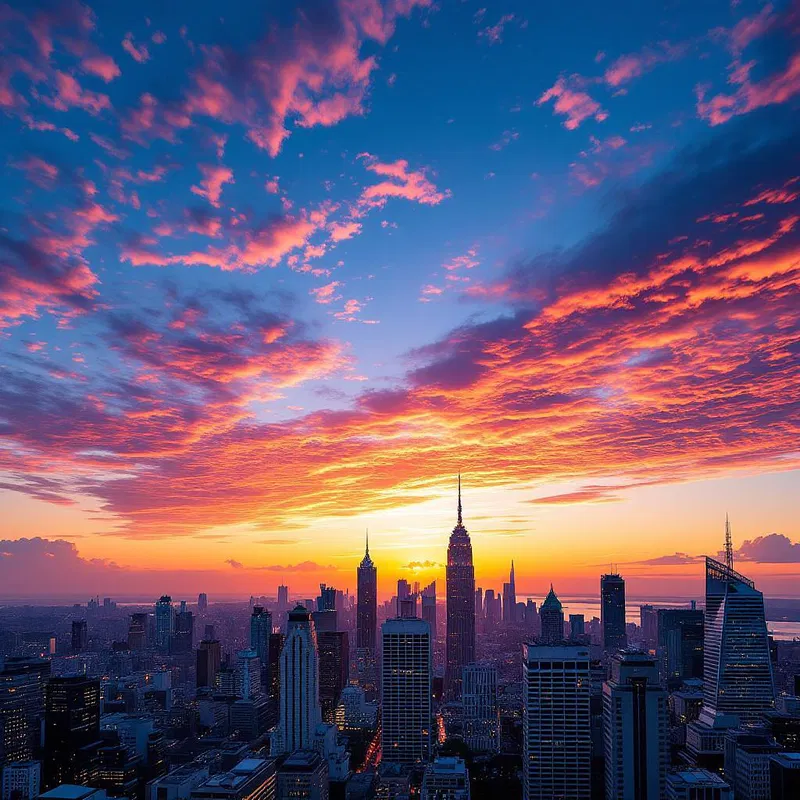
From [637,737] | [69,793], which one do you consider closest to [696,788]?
[637,737]

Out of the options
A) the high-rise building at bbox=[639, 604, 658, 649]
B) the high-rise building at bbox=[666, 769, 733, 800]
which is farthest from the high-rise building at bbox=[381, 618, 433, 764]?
the high-rise building at bbox=[639, 604, 658, 649]

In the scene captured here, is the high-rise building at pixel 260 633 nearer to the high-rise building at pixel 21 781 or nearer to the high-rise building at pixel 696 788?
the high-rise building at pixel 21 781

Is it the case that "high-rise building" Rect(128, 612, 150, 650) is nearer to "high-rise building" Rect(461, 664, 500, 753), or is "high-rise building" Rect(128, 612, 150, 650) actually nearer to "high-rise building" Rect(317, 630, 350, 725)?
"high-rise building" Rect(317, 630, 350, 725)

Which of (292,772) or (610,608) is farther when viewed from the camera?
(610,608)

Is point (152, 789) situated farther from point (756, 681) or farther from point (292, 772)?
point (756, 681)

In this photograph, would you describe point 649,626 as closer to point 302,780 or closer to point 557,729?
point 557,729

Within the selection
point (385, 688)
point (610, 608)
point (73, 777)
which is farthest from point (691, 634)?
point (73, 777)
